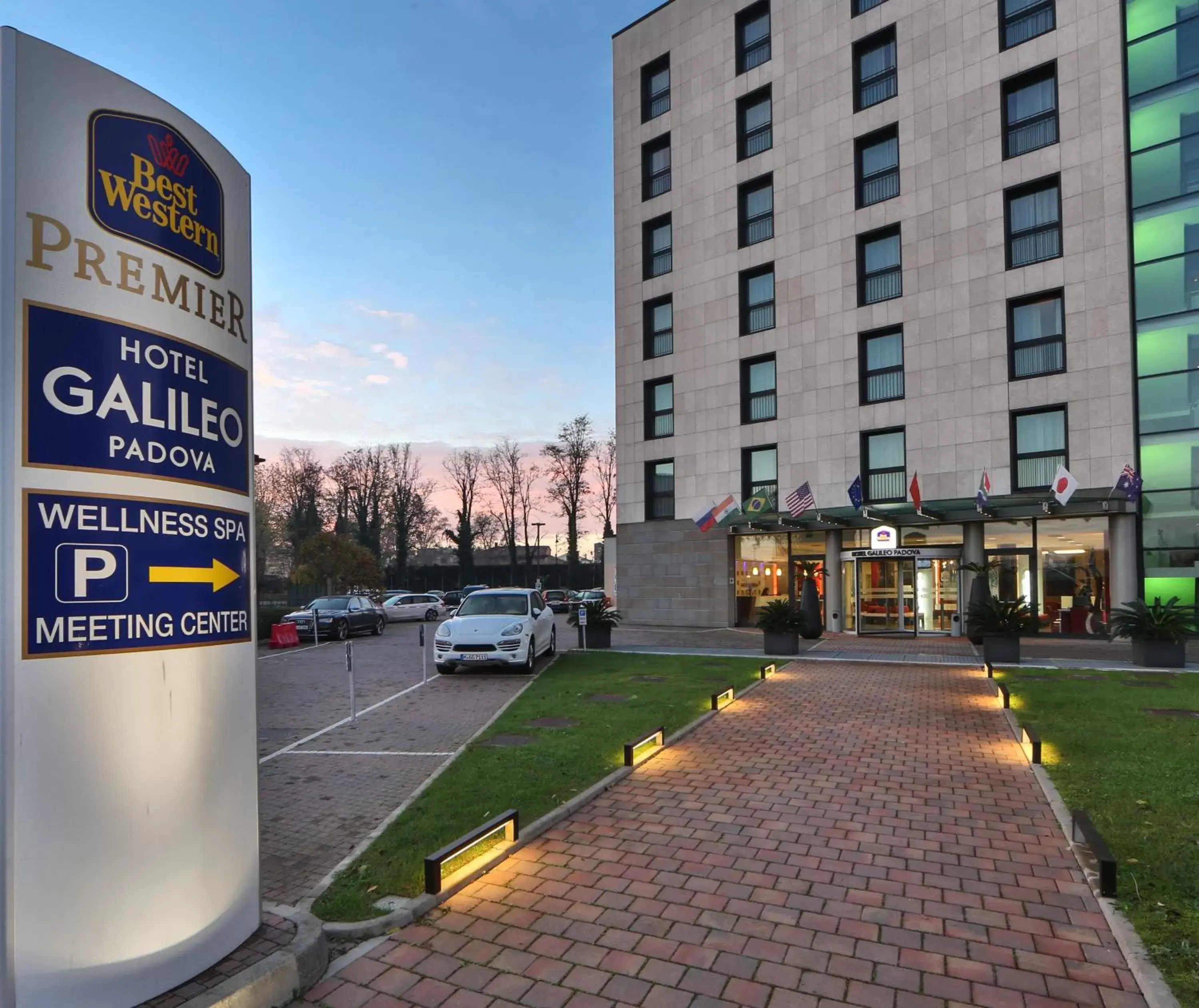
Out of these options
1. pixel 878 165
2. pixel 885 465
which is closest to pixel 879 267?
pixel 878 165

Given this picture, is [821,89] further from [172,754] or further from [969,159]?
[172,754]

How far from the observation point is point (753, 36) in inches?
1140

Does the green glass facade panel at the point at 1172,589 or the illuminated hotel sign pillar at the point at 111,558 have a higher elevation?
the illuminated hotel sign pillar at the point at 111,558

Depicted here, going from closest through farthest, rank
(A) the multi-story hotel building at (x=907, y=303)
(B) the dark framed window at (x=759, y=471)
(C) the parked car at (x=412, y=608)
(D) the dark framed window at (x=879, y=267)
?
(A) the multi-story hotel building at (x=907, y=303), (D) the dark framed window at (x=879, y=267), (B) the dark framed window at (x=759, y=471), (C) the parked car at (x=412, y=608)

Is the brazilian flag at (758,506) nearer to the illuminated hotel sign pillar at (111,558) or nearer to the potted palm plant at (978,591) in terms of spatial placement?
the potted palm plant at (978,591)

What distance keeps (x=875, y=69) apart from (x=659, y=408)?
13.5 m

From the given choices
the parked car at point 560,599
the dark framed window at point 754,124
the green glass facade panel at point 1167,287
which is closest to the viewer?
the green glass facade panel at point 1167,287

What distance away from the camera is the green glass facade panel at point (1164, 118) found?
21.0m

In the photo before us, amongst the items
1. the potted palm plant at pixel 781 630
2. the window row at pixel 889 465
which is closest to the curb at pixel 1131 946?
the potted palm plant at pixel 781 630

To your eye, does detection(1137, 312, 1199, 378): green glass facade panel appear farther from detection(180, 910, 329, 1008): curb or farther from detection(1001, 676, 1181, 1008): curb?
detection(180, 910, 329, 1008): curb

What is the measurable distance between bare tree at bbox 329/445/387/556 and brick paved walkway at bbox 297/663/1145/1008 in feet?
198

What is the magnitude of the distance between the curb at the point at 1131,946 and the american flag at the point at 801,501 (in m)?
16.3

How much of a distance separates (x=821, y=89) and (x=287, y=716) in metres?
26.0

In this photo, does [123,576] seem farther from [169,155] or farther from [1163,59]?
[1163,59]
